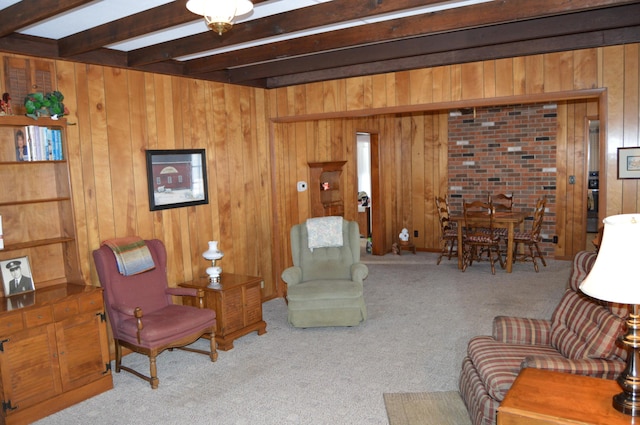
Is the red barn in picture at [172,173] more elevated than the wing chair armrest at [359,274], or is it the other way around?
the red barn in picture at [172,173]

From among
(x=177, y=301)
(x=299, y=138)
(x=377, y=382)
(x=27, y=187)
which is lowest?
(x=377, y=382)

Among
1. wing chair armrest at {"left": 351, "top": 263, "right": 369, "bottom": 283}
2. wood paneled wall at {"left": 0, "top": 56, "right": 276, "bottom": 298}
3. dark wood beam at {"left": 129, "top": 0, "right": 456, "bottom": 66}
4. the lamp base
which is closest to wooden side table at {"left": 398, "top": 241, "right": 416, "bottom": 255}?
wood paneled wall at {"left": 0, "top": 56, "right": 276, "bottom": 298}

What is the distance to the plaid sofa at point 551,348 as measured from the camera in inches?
98.7

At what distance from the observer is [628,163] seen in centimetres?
400

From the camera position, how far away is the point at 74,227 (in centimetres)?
363

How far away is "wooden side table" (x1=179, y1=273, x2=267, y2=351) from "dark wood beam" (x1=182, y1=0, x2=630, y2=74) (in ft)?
6.34

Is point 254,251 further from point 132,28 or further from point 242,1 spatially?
point 242,1

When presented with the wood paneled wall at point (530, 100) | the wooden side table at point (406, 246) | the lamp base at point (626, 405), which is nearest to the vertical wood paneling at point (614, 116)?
the wood paneled wall at point (530, 100)

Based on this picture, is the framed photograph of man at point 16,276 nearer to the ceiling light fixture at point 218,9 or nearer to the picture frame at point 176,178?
the picture frame at point 176,178

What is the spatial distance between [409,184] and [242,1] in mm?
6775

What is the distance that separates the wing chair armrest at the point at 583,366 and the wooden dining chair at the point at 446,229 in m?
4.93

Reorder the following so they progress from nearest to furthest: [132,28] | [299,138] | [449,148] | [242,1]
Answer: [242,1]
[132,28]
[299,138]
[449,148]

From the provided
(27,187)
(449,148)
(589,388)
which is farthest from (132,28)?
(449,148)

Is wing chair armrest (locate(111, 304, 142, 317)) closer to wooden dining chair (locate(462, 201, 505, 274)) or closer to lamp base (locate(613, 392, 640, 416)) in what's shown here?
lamp base (locate(613, 392, 640, 416))
